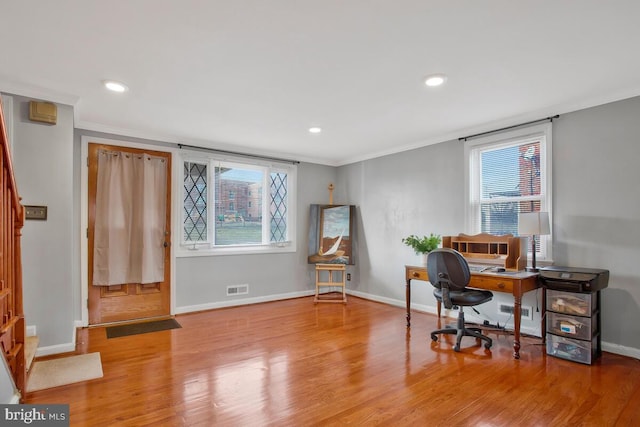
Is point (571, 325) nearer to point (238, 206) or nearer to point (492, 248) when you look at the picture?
point (492, 248)

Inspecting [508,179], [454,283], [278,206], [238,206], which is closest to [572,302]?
[454,283]

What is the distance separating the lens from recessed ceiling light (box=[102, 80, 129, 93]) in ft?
9.39

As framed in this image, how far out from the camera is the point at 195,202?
15.6ft

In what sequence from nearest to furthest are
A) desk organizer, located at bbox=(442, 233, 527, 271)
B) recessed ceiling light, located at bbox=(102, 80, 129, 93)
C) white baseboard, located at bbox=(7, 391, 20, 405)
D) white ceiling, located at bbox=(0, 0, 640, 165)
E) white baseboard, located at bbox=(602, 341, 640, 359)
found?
white ceiling, located at bbox=(0, 0, 640, 165), white baseboard, located at bbox=(7, 391, 20, 405), recessed ceiling light, located at bbox=(102, 80, 129, 93), white baseboard, located at bbox=(602, 341, 640, 359), desk organizer, located at bbox=(442, 233, 527, 271)

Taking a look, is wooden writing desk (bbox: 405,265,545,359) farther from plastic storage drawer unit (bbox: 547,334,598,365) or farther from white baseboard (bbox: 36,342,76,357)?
white baseboard (bbox: 36,342,76,357)

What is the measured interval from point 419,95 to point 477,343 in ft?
8.23

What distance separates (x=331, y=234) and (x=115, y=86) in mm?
3712

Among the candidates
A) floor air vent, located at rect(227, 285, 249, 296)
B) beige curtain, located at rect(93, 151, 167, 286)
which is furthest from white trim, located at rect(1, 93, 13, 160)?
floor air vent, located at rect(227, 285, 249, 296)

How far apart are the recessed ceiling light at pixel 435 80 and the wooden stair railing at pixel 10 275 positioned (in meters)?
2.81

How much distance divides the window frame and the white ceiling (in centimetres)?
87

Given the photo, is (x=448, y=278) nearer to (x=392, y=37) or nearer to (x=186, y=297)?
(x=392, y=37)

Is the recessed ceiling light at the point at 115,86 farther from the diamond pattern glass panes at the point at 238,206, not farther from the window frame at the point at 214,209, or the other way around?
the diamond pattern glass panes at the point at 238,206

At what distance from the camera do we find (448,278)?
11.0 feet

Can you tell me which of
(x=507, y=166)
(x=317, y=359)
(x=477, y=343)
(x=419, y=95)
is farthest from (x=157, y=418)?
(x=507, y=166)
